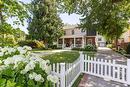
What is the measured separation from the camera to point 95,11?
1561 cm

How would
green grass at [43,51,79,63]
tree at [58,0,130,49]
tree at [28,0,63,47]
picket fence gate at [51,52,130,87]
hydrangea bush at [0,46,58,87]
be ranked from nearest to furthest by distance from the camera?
hydrangea bush at [0,46,58,87]
picket fence gate at [51,52,130,87]
green grass at [43,51,79,63]
tree at [58,0,130,49]
tree at [28,0,63,47]

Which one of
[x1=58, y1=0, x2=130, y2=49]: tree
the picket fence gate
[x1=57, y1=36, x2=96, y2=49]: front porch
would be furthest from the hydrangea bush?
[x1=57, y1=36, x2=96, y2=49]: front porch

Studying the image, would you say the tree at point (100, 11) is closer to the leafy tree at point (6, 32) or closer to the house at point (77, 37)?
the leafy tree at point (6, 32)

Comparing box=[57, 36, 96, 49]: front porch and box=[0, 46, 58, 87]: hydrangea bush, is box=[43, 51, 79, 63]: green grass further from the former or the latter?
box=[57, 36, 96, 49]: front porch

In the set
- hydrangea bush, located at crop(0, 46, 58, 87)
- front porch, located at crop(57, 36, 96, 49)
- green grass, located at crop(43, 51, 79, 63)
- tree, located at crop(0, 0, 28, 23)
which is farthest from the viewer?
front porch, located at crop(57, 36, 96, 49)

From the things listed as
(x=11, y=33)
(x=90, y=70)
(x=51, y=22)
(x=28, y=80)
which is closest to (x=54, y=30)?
(x=51, y=22)

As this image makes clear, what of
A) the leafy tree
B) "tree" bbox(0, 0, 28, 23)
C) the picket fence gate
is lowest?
the picket fence gate

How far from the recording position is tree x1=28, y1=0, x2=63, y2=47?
37109 millimetres

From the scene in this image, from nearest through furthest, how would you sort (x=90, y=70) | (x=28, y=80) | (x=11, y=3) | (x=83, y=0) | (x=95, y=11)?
1. (x=28, y=80)
2. (x=11, y=3)
3. (x=90, y=70)
4. (x=95, y=11)
5. (x=83, y=0)

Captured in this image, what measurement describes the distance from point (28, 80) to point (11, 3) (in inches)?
127

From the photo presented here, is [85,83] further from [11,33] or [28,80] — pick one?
[28,80]

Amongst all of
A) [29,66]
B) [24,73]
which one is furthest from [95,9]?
[24,73]

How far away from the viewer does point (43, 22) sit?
37.0 m

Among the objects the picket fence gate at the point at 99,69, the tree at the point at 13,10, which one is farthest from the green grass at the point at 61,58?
the tree at the point at 13,10
